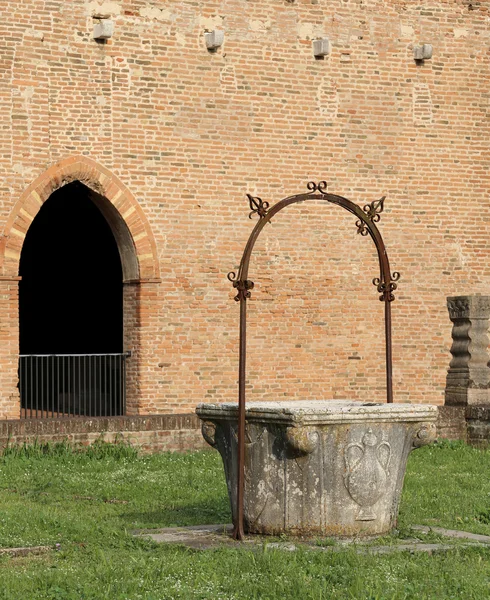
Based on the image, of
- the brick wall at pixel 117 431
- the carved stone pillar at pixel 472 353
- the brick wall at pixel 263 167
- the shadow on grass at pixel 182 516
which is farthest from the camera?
the brick wall at pixel 263 167

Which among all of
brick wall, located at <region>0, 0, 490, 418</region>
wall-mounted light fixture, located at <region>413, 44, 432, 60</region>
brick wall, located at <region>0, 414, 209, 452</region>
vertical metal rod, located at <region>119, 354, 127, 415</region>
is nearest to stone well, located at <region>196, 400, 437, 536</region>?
brick wall, located at <region>0, 414, 209, 452</region>

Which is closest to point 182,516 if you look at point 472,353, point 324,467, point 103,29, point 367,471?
→ point 324,467

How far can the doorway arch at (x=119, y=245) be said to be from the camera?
16453 millimetres

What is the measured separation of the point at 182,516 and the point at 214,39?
9.45 metres

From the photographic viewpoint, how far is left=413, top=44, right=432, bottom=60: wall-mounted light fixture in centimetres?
1942

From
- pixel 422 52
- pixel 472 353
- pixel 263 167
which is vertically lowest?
pixel 472 353

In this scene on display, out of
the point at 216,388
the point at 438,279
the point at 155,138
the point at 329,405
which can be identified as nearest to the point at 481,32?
the point at 438,279

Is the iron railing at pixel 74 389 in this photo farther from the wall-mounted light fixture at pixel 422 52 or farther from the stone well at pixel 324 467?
the stone well at pixel 324 467

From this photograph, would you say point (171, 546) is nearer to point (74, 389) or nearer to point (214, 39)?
point (74, 389)

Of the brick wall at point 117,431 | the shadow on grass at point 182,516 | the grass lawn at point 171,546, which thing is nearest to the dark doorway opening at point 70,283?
the brick wall at point 117,431

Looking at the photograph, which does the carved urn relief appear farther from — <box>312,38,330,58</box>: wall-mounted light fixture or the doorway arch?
<box>312,38,330,58</box>: wall-mounted light fixture

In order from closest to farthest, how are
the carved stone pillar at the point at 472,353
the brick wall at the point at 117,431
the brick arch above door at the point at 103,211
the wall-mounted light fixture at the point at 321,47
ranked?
1. the brick wall at the point at 117,431
2. the carved stone pillar at the point at 472,353
3. the brick arch above door at the point at 103,211
4. the wall-mounted light fixture at the point at 321,47

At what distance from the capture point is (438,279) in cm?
1952

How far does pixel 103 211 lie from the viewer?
1767cm
